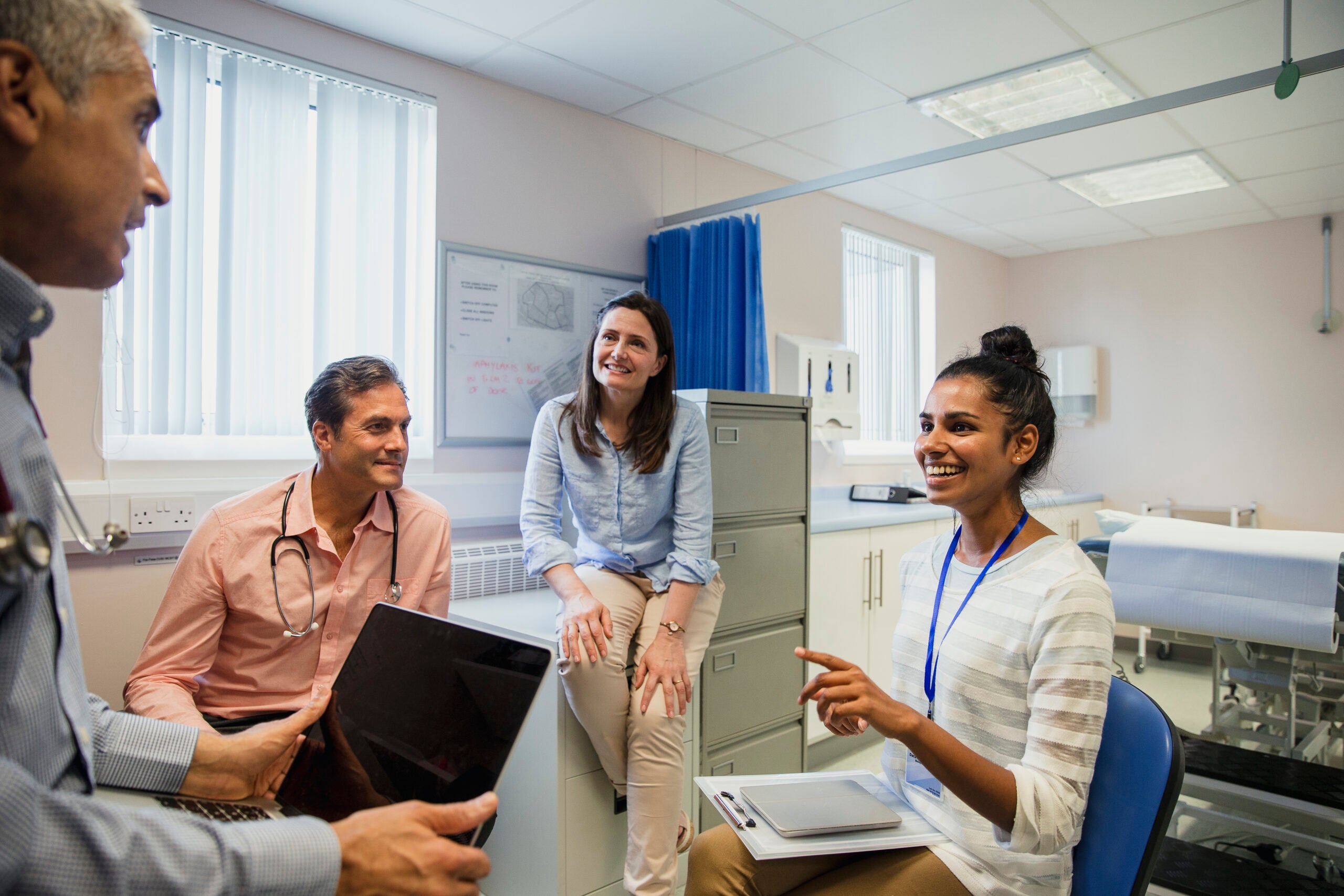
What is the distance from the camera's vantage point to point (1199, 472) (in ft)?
16.4

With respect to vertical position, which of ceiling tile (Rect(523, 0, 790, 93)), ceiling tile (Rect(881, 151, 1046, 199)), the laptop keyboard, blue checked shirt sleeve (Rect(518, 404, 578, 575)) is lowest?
the laptop keyboard

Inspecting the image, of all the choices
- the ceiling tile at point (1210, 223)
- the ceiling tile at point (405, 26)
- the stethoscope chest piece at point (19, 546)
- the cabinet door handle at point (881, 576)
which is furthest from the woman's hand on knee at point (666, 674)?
the ceiling tile at point (1210, 223)

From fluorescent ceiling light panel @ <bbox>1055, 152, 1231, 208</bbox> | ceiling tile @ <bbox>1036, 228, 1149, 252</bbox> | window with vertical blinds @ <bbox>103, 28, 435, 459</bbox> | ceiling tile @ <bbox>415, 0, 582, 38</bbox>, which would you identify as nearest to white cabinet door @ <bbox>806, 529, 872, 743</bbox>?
window with vertical blinds @ <bbox>103, 28, 435, 459</bbox>

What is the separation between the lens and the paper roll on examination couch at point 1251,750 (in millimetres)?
1864

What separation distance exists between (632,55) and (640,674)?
6.69ft

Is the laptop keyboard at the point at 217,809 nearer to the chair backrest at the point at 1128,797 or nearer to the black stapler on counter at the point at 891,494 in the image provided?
the chair backrest at the point at 1128,797

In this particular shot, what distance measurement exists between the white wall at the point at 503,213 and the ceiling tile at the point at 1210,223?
184cm

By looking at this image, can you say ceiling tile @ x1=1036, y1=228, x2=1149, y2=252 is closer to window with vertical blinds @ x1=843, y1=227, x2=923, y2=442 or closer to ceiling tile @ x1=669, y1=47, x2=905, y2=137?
window with vertical blinds @ x1=843, y1=227, x2=923, y2=442

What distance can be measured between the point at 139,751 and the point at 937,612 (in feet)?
3.77

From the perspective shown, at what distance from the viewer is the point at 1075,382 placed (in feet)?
17.8

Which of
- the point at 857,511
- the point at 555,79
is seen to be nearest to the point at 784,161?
the point at 555,79

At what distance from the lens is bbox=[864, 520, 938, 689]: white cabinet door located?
134 inches

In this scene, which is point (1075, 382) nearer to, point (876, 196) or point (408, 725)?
point (876, 196)

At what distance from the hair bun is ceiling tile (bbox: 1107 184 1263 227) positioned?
3765mm
